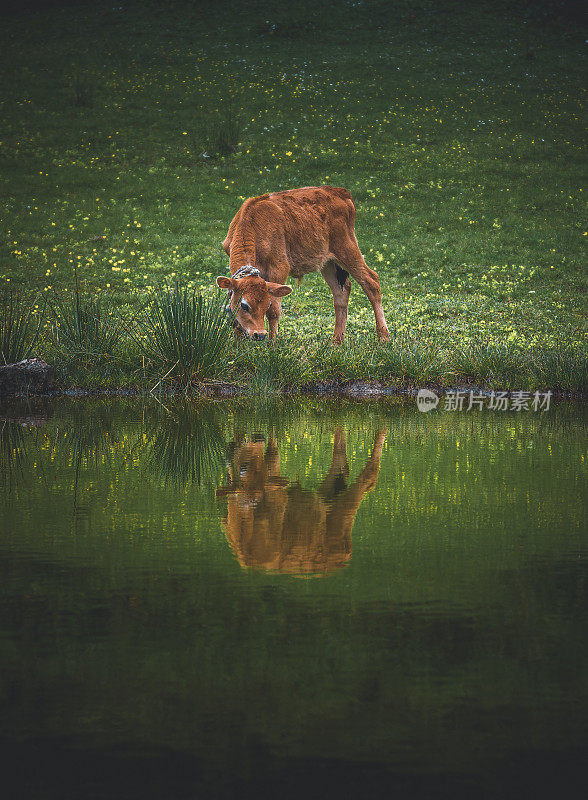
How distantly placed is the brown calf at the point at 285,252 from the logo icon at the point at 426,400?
2101 millimetres

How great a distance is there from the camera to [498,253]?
24906 mm

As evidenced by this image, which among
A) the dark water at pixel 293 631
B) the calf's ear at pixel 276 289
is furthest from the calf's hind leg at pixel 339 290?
the dark water at pixel 293 631

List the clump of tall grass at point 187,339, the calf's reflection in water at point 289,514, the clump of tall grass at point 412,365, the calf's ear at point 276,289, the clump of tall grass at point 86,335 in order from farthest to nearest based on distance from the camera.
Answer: the calf's ear at point 276,289
the clump of tall grass at point 412,365
the clump of tall grass at point 86,335
the clump of tall grass at point 187,339
the calf's reflection in water at point 289,514

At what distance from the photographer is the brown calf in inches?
499

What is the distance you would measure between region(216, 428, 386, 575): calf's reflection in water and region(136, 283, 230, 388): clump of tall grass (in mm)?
4332

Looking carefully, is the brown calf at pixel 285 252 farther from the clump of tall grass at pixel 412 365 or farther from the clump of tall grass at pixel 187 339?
the clump of tall grass at pixel 412 365

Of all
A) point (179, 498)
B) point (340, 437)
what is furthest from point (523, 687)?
point (340, 437)

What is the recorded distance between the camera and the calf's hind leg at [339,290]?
15.4m

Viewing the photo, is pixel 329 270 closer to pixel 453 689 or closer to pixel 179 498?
pixel 179 498

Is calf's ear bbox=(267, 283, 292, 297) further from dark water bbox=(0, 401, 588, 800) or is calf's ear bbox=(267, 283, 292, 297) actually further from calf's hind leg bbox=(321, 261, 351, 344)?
dark water bbox=(0, 401, 588, 800)

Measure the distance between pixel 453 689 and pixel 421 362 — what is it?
32.6 feet

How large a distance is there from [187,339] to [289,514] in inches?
264

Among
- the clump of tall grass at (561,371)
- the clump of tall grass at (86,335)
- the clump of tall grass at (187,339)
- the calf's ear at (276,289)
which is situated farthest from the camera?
the calf's ear at (276,289)

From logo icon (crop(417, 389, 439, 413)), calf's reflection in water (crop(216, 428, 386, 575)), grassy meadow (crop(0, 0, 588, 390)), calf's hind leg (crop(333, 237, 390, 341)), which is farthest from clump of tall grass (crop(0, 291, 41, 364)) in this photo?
calf's reflection in water (crop(216, 428, 386, 575))
